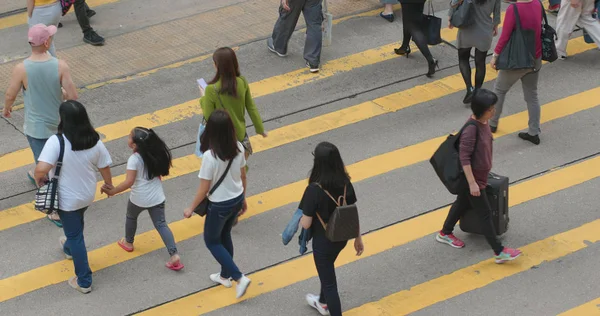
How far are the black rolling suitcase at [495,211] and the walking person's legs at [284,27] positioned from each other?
14.0 feet

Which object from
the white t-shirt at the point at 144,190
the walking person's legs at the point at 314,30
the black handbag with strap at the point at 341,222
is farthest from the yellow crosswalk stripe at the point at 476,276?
the walking person's legs at the point at 314,30

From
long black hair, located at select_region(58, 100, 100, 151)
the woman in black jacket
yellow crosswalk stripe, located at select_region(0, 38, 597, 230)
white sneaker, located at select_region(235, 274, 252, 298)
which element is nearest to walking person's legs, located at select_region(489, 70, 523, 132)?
yellow crosswalk stripe, located at select_region(0, 38, 597, 230)

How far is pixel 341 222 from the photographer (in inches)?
272

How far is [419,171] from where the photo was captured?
32.0 ft

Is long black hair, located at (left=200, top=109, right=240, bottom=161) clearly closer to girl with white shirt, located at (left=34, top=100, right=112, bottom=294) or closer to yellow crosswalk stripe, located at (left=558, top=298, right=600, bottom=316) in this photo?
girl with white shirt, located at (left=34, top=100, right=112, bottom=294)

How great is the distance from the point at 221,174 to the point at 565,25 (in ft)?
21.0

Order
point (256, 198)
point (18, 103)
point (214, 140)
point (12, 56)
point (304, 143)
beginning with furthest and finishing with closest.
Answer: point (12, 56) → point (18, 103) → point (304, 143) → point (256, 198) → point (214, 140)

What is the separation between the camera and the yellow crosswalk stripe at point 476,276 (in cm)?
784

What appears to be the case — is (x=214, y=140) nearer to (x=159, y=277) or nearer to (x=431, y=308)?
(x=159, y=277)

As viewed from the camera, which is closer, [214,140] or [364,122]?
[214,140]

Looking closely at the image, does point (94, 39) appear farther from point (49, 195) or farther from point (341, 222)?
point (341, 222)

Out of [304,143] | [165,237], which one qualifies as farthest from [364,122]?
[165,237]

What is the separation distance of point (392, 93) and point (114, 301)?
471 centimetres

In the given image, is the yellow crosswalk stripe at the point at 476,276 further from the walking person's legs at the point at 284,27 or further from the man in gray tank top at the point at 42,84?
the walking person's legs at the point at 284,27
